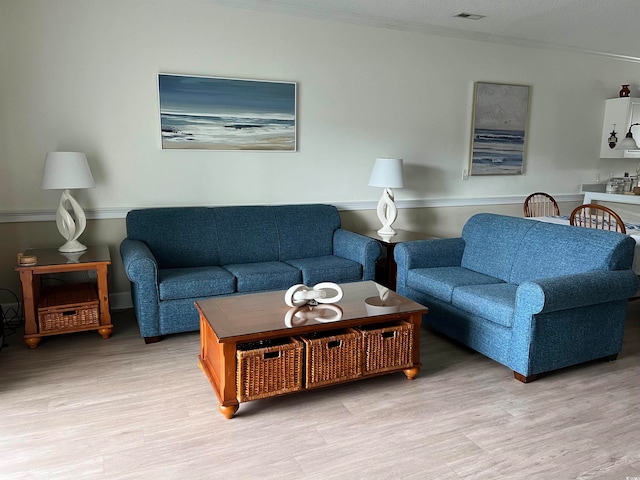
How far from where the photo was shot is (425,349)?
3273 millimetres

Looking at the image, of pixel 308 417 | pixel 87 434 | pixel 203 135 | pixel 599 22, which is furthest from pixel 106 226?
pixel 599 22

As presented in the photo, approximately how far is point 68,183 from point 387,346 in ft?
7.62

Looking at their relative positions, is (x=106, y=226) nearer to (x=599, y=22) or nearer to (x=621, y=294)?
(x=621, y=294)

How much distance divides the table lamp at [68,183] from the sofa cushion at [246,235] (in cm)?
96

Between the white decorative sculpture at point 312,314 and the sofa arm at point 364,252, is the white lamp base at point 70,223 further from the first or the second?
the sofa arm at point 364,252

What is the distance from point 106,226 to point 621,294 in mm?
3521

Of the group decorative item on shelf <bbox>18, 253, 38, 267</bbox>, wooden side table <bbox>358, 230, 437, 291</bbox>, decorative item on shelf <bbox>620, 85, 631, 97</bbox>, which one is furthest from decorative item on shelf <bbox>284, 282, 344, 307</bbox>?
decorative item on shelf <bbox>620, 85, 631, 97</bbox>

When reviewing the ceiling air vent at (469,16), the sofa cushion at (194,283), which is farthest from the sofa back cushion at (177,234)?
the ceiling air vent at (469,16)

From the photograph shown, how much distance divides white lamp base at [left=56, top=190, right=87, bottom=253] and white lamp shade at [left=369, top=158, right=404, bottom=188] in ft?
7.66

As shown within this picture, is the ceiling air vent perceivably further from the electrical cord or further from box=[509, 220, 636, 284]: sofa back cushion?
the electrical cord

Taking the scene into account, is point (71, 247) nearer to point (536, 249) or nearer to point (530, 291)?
point (530, 291)

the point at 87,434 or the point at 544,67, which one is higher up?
the point at 544,67

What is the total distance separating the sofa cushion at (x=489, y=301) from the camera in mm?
2826

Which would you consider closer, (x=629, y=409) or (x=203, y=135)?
(x=629, y=409)
